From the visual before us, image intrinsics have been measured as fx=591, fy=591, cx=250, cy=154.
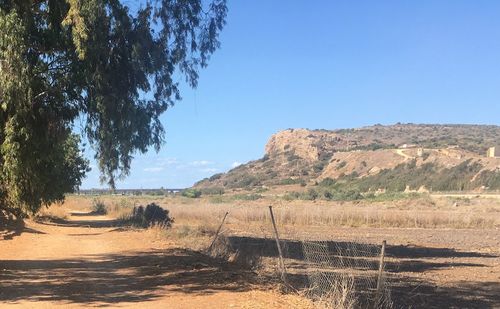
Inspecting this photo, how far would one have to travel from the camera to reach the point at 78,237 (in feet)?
90.9

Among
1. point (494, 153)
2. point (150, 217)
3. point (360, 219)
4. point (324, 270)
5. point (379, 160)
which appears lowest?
point (324, 270)

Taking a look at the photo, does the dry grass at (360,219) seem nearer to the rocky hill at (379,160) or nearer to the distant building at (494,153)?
the rocky hill at (379,160)

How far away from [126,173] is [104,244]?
673 centimetres

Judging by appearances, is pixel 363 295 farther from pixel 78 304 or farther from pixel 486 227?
pixel 486 227

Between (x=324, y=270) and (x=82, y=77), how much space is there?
8512mm

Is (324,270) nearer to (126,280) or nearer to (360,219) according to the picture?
(126,280)

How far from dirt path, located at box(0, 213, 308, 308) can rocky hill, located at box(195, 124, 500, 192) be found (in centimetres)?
6912

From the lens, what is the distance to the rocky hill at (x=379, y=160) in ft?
288

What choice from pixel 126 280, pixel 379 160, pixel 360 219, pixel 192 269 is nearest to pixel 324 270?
pixel 192 269

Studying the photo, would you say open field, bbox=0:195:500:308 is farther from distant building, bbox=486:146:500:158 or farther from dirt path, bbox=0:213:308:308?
distant building, bbox=486:146:500:158

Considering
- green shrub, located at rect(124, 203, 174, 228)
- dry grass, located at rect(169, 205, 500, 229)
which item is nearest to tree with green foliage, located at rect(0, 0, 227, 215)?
→ green shrub, located at rect(124, 203, 174, 228)

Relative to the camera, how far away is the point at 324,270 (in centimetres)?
1692

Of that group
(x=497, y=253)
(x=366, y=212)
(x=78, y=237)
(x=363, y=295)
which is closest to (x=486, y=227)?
(x=366, y=212)

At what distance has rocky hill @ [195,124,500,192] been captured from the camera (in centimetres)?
8769
